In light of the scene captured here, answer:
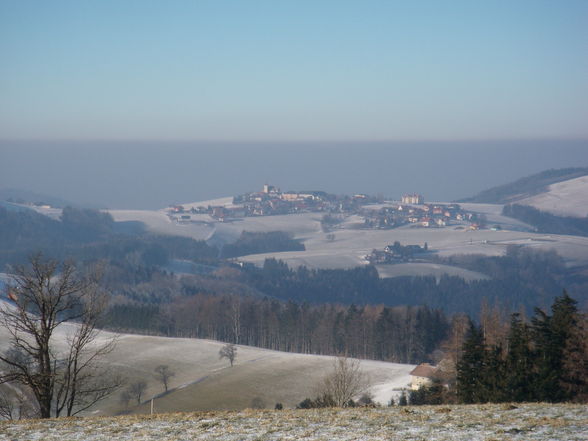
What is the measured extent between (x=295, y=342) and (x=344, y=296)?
4910 cm

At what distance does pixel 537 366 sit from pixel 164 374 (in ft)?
90.0

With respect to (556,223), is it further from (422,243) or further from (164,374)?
(164,374)

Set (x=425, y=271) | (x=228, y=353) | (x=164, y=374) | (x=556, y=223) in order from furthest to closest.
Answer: (x=556, y=223), (x=425, y=271), (x=228, y=353), (x=164, y=374)

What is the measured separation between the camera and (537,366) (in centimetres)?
2255

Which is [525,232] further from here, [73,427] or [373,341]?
[73,427]

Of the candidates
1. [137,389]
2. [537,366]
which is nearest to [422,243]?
[137,389]

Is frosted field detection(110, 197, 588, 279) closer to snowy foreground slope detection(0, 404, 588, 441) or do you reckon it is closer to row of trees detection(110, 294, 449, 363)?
row of trees detection(110, 294, 449, 363)

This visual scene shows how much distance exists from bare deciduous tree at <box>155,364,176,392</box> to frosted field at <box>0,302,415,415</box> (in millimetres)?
407

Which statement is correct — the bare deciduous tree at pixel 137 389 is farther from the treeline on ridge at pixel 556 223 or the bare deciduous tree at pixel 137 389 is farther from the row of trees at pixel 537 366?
the treeline on ridge at pixel 556 223

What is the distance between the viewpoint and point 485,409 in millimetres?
15547

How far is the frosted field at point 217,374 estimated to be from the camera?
39.1 meters

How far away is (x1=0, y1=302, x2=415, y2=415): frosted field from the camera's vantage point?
39.1 meters

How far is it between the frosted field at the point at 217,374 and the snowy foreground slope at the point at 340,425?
72.8ft

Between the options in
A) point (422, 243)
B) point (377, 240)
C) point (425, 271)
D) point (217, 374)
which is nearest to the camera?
point (217, 374)
